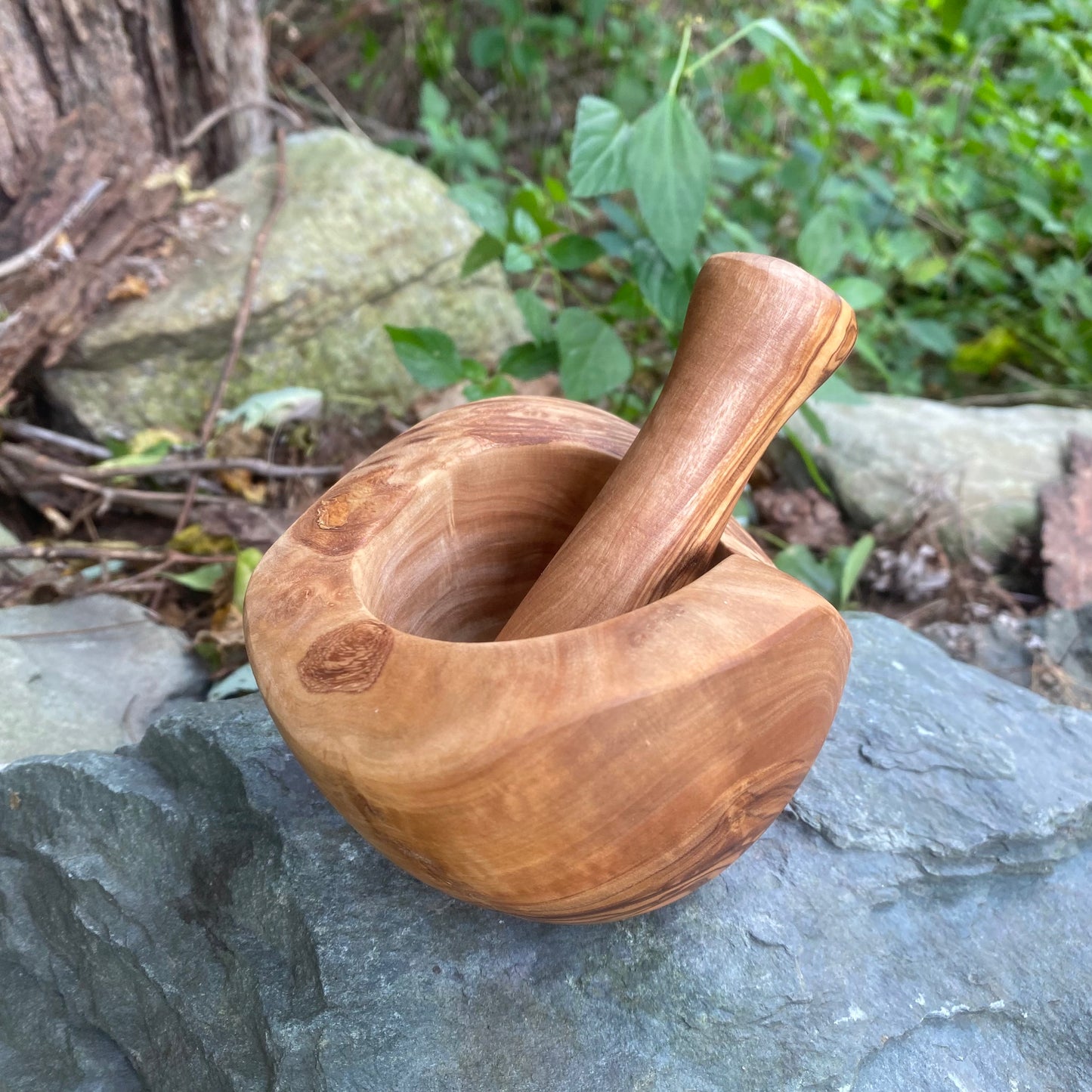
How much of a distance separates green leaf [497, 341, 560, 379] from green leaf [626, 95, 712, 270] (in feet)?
0.92

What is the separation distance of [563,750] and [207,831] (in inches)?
21.8

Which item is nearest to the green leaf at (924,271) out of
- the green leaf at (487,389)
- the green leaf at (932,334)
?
the green leaf at (932,334)

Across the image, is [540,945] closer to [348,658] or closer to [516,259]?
[348,658]

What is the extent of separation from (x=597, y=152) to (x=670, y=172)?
0.12 m

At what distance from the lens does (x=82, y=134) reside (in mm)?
1914

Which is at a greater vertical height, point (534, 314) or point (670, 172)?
point (670, 172)

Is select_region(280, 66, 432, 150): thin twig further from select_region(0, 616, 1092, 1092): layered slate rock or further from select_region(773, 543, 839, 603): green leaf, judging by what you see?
select_region(0, 616, 1092, 1092): layered slate rock

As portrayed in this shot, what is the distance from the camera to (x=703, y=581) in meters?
0.81

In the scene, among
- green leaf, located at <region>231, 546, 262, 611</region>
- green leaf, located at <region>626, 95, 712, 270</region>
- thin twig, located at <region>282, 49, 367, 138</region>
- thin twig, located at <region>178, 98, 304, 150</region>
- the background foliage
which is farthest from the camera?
thin twig, located at <region>282, 49, 367, 138</region>

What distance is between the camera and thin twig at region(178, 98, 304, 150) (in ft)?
7.04

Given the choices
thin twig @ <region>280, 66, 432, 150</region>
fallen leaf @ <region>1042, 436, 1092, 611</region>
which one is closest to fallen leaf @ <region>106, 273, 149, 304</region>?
thin twig @ <region>280, 66, 432, 150</region>

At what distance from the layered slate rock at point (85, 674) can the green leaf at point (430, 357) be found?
0.58 meters

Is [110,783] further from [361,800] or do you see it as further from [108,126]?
[108,126]

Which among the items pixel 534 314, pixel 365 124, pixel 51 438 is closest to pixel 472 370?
pixel 534 314
